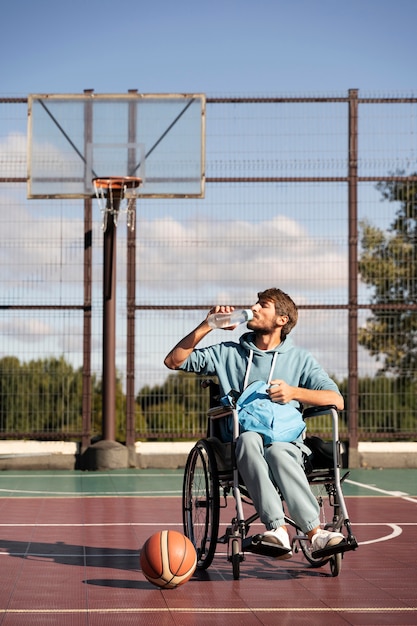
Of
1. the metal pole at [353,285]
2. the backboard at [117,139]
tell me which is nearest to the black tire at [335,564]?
the metal pole at [353,285]

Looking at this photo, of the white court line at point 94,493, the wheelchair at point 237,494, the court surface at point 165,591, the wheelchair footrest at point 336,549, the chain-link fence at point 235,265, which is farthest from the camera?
the chain-link fence at point 235,265

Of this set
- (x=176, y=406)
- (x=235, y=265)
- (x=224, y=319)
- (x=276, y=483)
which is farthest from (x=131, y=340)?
(x=276, y=483)

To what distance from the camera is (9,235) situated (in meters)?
15.2

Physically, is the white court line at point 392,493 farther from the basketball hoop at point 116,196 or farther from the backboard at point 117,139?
the backboard at point 117,139

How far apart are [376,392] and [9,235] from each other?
504 cm

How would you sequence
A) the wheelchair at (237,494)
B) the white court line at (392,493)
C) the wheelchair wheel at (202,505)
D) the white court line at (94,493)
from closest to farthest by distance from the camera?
the wheelchair at (237,494)
the wheelchair wheel at (202,505)
the white court line at (392,493)
the white court line at (94,493)

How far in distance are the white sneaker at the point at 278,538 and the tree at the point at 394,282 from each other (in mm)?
A: 9520

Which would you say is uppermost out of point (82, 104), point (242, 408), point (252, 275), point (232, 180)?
point (82, 104)

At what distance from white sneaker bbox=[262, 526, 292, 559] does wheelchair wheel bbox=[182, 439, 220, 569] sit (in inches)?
15.9

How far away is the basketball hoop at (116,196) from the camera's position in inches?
603

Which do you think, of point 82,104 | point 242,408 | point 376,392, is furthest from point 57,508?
point 82,104

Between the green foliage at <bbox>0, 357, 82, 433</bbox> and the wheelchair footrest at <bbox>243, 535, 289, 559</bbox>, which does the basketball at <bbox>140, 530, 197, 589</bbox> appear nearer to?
the wheelchair footrest at <bbox>243, 535, 289, 559</bbox>

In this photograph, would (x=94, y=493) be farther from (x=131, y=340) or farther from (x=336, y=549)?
(x=336, y=549)

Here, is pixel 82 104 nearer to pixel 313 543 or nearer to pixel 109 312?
pixel 109 312
